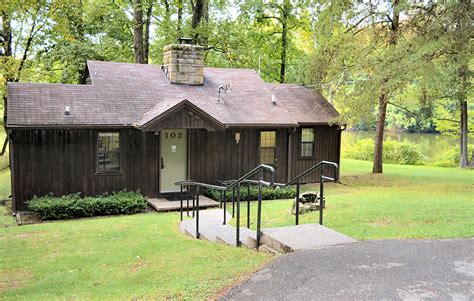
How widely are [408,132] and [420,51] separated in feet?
184

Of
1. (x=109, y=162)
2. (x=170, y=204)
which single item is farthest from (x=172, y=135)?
(x=170, y=204)

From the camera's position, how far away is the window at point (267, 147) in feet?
53.3

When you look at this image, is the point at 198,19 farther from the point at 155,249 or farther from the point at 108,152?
the point at 155,249

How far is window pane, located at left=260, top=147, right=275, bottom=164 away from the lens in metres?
16.3

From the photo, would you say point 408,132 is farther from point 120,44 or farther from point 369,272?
point 369,272

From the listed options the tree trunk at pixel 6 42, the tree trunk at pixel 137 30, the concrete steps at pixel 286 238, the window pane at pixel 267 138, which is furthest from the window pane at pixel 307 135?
the tree trunk at pixel 6 42

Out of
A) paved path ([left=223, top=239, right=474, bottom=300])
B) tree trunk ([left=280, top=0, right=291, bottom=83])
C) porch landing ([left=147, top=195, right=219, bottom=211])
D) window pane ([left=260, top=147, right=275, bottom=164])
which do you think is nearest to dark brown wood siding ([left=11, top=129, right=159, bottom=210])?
porch landing ([left=147, top=195, right=219, bottom=211])

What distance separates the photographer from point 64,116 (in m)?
12.9

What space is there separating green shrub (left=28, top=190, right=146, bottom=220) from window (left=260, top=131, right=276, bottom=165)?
16.8 ft

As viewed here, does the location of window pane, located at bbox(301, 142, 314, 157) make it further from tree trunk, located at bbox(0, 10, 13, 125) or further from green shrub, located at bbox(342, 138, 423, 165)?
green shrub, located at bbox(342, 138, 423, 165)

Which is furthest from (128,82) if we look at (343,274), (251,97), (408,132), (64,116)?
(408,132)

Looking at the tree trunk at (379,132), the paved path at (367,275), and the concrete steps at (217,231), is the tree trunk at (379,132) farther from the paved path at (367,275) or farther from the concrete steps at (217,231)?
the paved path at (367,275)

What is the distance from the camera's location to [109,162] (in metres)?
13.7

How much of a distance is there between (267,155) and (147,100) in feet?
16.0
